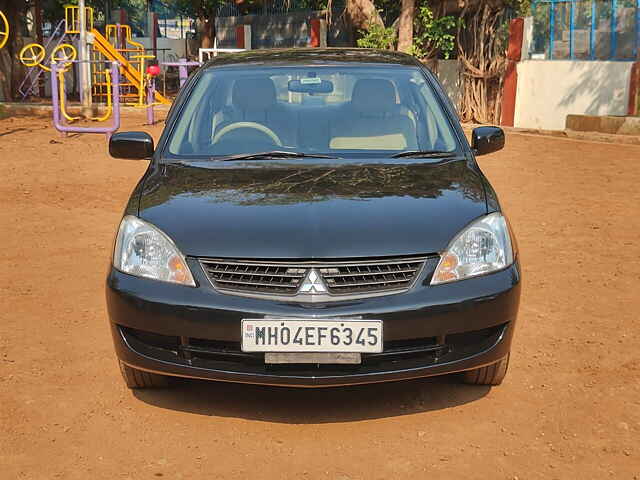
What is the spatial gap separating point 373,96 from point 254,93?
24.8 inches

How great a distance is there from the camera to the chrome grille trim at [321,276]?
3.79 meters

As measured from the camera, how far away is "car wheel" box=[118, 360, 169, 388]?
4.35m

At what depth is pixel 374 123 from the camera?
520cm

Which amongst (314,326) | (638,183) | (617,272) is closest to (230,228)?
(314,326)

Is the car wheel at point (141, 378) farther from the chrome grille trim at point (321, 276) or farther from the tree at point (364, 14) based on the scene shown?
the tree at point (364, 14)

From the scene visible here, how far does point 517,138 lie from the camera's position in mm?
16656

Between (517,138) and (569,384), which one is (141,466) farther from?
(517,138)

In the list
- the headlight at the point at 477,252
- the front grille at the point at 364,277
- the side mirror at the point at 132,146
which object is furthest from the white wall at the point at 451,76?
the front grille at the point at 364,277

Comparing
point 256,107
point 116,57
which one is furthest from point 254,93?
point 116,57

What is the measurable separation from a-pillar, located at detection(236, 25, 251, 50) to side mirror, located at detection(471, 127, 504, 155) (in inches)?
889

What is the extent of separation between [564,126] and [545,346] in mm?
13593

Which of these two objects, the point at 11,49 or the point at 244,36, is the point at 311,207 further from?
the point at 244,36

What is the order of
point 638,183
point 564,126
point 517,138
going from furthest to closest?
point 564,126 < point 517,138 < point 638,183

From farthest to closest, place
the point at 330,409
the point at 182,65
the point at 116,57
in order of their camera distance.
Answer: the point at 116,57 → the point at 182,65 → the point at 330,409
